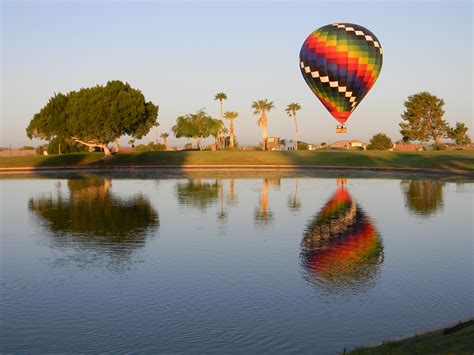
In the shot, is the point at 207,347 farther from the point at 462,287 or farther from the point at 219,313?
the point at 462,287

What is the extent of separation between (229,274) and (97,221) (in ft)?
41.8

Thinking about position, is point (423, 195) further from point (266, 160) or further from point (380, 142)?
point (380, 142)

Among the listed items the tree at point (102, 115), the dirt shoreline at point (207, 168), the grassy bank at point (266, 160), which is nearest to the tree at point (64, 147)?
the tree at point (102, 115)

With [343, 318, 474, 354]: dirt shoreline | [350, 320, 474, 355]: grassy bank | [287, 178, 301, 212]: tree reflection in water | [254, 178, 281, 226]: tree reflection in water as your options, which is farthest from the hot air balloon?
[350, 320, 474, 355]: grassy bank

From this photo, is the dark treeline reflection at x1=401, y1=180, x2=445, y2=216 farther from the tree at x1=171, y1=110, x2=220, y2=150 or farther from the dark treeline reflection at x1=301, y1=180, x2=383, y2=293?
the tree at x1=171, y1=110, x2=220, y2=150

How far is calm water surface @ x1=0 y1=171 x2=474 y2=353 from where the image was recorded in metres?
13.0

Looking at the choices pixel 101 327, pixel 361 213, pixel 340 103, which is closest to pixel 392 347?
pixel 101 327

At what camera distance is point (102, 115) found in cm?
9288

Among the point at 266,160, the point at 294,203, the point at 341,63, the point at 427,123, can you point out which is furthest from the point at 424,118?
the point at 294,203

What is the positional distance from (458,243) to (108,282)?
43.3ft

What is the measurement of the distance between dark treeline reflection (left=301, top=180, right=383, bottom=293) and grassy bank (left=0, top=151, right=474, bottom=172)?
4561 cm

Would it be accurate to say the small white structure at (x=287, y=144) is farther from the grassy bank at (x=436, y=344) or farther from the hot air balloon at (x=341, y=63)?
the grassy bank at (x=436, y=344)

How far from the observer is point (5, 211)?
34094 mm

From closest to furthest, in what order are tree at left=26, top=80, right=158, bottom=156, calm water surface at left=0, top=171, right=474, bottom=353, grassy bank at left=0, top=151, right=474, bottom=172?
1. calm water surface at left=0, top=171, right=474, bottom=353
2. grassy bank at left=0, top=151, right=474, bottom=172
3. tree at left=26, top=80, right=158, bottom=156
